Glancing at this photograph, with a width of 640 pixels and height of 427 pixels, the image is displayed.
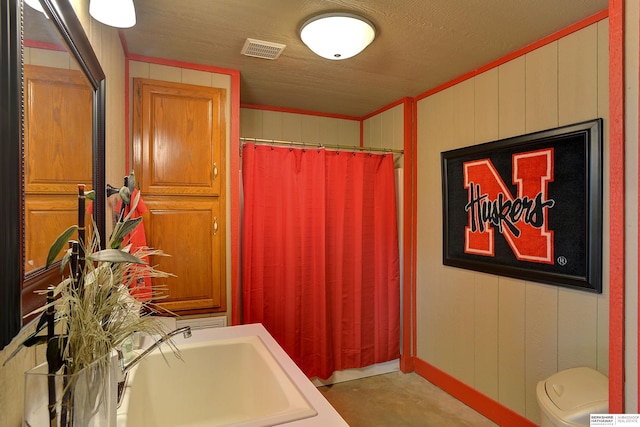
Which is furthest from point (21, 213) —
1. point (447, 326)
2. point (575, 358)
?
point (447, 326)

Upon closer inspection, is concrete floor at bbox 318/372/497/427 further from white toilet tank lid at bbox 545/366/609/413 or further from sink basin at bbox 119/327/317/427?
sink basin at bbox 119/327/317/427

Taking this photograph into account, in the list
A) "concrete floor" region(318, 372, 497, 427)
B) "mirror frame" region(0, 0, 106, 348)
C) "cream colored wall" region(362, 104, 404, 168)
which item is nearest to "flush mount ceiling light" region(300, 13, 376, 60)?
"cream colored wall" region(362, 104, 404, 168)

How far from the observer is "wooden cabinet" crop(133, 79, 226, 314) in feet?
6.98

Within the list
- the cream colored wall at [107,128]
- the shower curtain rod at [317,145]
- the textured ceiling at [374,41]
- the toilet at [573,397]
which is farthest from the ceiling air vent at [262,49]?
the toilet at [573,397]

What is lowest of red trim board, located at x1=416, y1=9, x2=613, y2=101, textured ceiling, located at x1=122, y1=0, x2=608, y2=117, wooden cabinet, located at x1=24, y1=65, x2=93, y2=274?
wooden cabinet, located at x1=24, y1=65, x2=93, y2=274

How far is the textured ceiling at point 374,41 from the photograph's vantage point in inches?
65.0

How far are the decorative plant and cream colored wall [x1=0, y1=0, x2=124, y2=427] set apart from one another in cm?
7

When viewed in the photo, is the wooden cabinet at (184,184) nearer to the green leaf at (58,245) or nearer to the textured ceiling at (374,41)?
the textured ceiling at (374,41)

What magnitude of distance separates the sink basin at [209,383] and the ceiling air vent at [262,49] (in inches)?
63.6

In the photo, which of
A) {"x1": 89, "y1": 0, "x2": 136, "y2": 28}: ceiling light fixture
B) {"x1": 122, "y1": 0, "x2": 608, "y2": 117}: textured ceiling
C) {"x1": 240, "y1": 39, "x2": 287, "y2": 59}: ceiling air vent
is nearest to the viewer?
{"x1": 89, "y1": 0, "x2": 136, "y2": 28}: ceiling light fixture

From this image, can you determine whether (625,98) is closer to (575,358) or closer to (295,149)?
(575,358)

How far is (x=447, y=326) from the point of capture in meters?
2.62

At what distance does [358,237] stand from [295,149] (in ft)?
2.87

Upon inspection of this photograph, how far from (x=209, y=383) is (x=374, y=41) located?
6.44 ft
